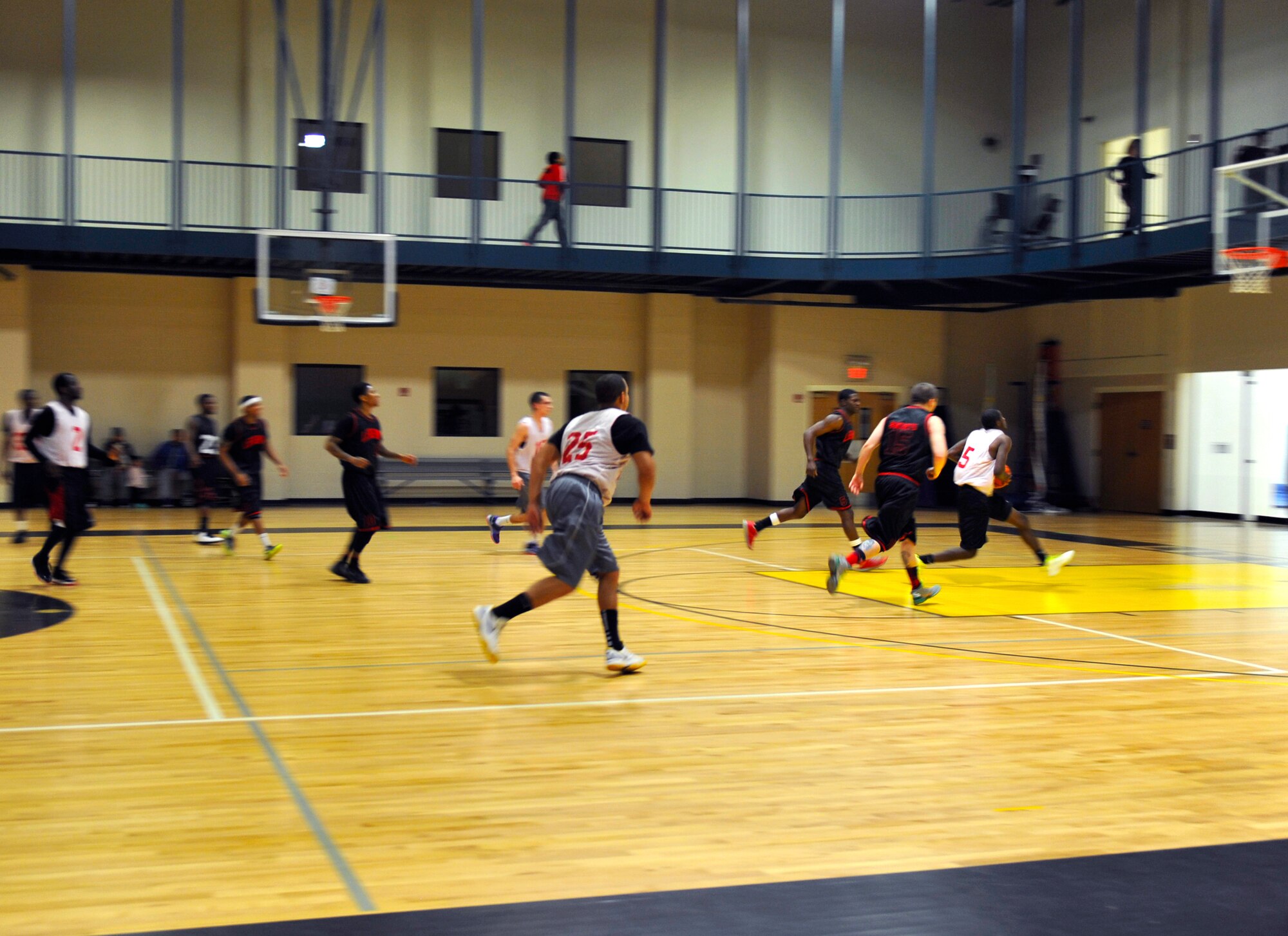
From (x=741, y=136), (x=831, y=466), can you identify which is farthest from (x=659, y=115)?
(x=831, y=466)

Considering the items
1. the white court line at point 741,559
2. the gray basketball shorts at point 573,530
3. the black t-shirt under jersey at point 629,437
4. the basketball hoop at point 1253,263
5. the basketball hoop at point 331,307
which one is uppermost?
the basketball hoop at point 1253,263

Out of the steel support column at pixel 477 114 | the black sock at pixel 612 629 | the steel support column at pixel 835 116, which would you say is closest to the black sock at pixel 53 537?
the black sock at pixel 612 629

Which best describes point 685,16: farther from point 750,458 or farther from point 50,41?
point 50,41

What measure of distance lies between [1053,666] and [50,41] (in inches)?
785

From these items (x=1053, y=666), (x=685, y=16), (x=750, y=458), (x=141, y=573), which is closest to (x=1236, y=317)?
(x=750, y=458)

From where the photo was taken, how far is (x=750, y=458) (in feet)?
78.5

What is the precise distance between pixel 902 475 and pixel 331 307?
10313 millimetres

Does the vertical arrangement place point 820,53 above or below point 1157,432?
above

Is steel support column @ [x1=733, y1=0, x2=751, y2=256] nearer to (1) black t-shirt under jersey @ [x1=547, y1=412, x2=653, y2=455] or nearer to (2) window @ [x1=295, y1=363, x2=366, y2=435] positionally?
(2) window @ [x1=295, y1=363, x2=366, y2=435]

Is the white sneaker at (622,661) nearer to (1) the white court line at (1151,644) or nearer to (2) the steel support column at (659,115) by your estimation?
(1) the white court line at (1151,644)

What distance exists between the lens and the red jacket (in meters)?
20.5

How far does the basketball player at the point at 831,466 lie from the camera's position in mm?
11609

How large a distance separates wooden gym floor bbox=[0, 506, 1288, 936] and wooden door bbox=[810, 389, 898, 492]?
13.0m

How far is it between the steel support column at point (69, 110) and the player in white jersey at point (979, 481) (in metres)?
14.8
